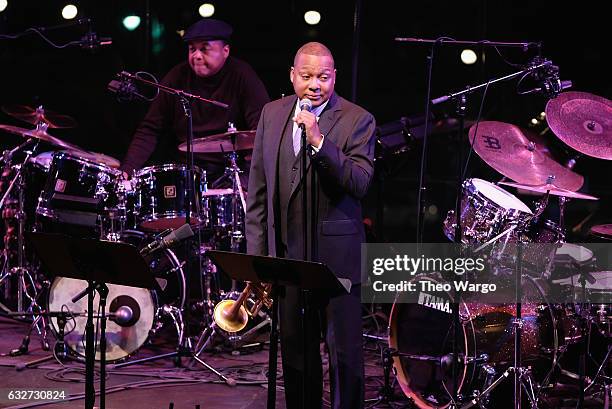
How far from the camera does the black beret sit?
768cm

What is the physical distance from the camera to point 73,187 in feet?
23.6

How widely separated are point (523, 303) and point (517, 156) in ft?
3.07

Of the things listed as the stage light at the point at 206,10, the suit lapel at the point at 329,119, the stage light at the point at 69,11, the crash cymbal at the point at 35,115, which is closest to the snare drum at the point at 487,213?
the suit lapel at the point at 329,119

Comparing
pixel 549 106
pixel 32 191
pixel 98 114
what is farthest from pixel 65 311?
pixel 549 106

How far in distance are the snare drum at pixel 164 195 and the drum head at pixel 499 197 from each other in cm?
214

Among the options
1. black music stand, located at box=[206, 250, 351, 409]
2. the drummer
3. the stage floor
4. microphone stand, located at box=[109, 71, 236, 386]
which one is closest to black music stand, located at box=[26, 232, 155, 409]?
black music stand, located at box=[206, 250, 351, 409]

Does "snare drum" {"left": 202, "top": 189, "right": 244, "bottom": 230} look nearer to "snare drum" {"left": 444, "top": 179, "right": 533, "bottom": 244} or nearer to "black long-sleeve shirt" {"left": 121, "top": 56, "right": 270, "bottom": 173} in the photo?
"black long-sleeve shirt" {"left": 121, "top": 56, "right": 270, "bottom": 173}

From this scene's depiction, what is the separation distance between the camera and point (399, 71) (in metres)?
9.28

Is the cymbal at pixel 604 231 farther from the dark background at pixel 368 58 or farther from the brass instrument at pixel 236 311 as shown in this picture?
the dark background at pixel 368 58

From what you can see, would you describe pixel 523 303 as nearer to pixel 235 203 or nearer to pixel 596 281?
pixel 596 281

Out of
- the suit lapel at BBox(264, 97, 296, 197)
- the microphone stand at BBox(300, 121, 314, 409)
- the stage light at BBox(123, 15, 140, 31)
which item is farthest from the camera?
the stage light at BBox(123, 15, 140, 31)

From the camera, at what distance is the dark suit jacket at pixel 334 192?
4.36 meters

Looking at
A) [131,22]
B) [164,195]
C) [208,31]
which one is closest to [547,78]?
[164,195]

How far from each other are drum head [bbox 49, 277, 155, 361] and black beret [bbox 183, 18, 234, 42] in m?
2.16
